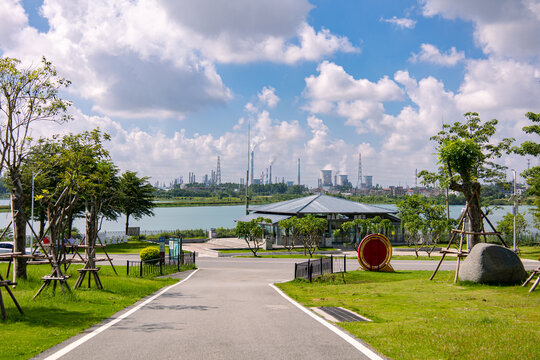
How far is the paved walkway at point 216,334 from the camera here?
6.81 m

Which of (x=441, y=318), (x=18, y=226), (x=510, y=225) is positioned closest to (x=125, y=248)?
(x=18, y=226)

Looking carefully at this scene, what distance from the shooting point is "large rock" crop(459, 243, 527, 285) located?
15.5 meters

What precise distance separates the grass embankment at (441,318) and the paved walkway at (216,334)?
95 centimetres

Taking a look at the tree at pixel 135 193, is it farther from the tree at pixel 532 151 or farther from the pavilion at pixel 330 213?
the tree at pixel 532 151

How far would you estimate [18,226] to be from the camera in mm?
16719

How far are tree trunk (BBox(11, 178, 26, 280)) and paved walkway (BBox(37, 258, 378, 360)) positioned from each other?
654cm

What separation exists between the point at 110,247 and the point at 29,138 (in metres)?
33.1

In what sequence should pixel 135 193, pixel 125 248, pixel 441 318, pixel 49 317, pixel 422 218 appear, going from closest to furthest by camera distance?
1. pixel 441 318
2. pixel 49 317
3. pixel 422 218
4. pixel 125 248
5. pixel 135 193

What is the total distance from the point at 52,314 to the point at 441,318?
8.96 m

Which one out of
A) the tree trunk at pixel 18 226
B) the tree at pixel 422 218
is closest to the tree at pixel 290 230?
the tree at pixel 422 218

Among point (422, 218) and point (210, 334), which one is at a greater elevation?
point (422, 218)

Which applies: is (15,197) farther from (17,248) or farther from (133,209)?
(133,209)

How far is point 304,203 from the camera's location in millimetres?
54812

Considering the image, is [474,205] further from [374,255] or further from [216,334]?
[216,334]
